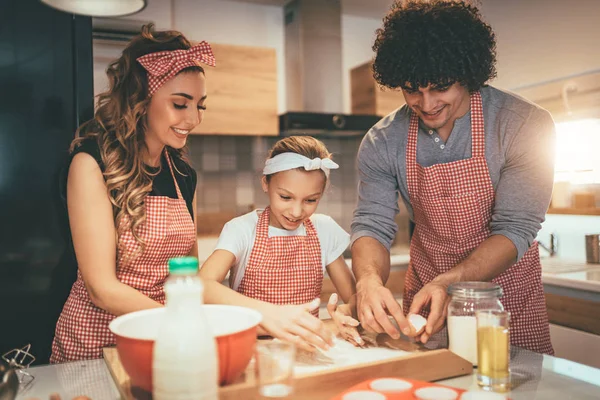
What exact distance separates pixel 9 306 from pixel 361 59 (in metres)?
3.31

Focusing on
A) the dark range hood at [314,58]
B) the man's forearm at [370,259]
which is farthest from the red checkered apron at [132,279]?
the dark range hood at [314,58]

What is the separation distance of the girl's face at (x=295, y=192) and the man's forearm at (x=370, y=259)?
0.62ft

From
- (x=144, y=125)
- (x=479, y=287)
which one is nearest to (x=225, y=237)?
(x=144, y=125)

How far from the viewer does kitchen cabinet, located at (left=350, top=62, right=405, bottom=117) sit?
3.82 meters

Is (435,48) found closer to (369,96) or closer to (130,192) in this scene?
(130,192)

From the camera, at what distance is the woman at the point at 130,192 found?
1.29 metres

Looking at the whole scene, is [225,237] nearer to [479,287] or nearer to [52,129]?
[52,129]

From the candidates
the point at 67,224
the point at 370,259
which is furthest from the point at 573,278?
the point at 67,224

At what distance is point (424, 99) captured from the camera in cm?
135

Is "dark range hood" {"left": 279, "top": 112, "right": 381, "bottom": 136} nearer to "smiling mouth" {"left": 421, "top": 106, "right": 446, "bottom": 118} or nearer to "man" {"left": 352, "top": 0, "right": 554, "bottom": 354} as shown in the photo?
"man" {"left": 352, "top": 0, "right": 554, "bottom": 354}

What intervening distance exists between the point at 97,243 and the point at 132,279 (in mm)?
193

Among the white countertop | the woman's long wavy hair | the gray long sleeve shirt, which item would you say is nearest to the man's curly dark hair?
the gray long sleeve shirt

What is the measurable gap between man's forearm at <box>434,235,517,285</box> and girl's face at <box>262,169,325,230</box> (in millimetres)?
498

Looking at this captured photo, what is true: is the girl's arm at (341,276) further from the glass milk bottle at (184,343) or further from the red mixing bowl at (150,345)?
the glass milk bottle at (184,343)
